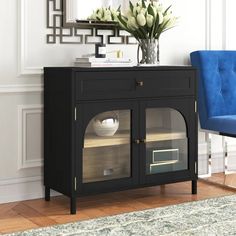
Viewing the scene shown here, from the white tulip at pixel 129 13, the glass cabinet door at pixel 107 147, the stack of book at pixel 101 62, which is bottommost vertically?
the glass cabinet door at pixel 107 147

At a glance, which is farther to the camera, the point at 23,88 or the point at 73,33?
the point at 73,33

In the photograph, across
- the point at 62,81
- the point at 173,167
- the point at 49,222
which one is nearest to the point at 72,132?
the point at 62,81

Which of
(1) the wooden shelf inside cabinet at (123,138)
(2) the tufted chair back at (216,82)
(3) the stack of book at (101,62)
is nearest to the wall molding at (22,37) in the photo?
(3) the stack of book at (101,62)

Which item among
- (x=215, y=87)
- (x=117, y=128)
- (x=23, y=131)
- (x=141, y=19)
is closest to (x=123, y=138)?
(x=117, y=128)

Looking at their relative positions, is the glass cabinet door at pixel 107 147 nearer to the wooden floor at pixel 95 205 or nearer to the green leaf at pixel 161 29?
the wooden floor at pixel 95 205

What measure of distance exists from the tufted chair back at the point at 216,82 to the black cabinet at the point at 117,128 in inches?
10.9

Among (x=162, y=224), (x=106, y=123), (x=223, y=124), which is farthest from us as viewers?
(x=223, y=124)

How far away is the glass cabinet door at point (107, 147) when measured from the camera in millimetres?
A: 2795

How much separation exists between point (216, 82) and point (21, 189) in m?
1.26

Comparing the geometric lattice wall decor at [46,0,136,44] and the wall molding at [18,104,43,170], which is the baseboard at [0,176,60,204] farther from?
the geometric lattice wall decor at [46,0,136,44]

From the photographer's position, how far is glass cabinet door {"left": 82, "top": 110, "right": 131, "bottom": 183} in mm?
2795

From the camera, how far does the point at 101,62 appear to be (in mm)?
2920

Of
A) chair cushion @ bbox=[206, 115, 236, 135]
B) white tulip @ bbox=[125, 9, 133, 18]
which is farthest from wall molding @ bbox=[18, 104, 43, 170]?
chair cushion @ bbox=[206, 115, 236, 135]

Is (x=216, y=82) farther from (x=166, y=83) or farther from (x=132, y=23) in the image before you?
(x=132, y=23)
